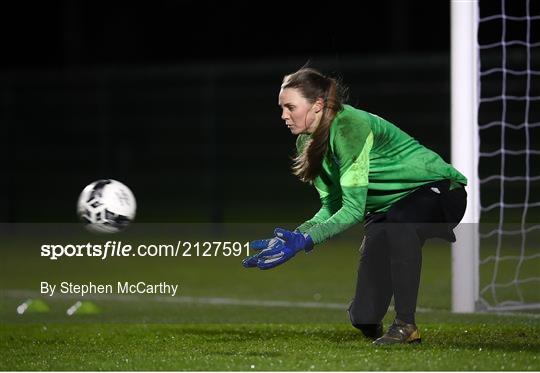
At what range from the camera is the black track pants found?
613cm

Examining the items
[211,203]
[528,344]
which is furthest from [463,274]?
[211,203]

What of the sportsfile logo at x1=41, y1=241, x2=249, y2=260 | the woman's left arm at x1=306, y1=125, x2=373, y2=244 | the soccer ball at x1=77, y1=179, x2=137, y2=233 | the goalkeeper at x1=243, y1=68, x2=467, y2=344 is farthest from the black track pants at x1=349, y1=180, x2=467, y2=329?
the sportsfile logo at x1=41, y1=241, x2=249, y2=260

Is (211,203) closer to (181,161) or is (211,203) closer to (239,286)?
(181,161)

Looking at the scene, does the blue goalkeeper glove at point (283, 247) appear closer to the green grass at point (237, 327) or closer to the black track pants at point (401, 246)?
the green grass at point (237, 327)

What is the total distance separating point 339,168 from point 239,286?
409 centimetres

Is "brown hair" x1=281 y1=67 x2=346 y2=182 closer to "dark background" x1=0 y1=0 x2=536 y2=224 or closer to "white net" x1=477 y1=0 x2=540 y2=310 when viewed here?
"white net" x1=477 y1=0 x2=540 y2=310

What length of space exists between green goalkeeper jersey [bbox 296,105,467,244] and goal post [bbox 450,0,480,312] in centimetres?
168

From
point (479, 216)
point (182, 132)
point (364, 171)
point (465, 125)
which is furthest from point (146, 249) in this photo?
point (364, 171)

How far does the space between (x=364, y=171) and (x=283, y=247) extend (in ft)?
1.82

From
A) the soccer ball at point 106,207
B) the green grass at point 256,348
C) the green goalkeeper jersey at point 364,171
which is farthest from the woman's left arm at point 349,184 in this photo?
the soccer ball at point 106,207

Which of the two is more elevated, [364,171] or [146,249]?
[364,171]

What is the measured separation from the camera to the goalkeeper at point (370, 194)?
19.1ft

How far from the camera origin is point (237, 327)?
24.7 ft

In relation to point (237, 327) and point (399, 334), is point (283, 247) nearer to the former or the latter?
point (399, 334)
